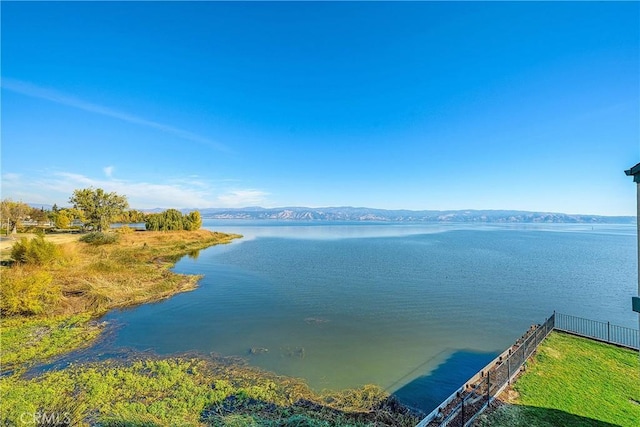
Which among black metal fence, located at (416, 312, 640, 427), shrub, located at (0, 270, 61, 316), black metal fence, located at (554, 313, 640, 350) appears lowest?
black metal fence, located at (554, 313, 640, 350)

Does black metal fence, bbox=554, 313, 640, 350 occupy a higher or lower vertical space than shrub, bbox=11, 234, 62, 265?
→ lower

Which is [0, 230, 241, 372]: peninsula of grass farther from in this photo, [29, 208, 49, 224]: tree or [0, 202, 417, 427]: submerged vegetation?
[29, 208, 49, 224]: tree

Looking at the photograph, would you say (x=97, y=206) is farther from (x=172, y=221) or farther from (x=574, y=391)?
(x=574, y=391)

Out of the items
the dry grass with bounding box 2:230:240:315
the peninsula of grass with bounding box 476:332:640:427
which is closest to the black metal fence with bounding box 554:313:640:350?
the peninsula of grass with bounding box 476:332:640:427

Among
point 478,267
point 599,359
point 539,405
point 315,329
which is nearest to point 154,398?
point 315,329

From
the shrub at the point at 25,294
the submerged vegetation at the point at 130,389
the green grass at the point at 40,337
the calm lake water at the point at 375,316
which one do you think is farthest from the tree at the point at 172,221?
the green grass at the point at 40,337
